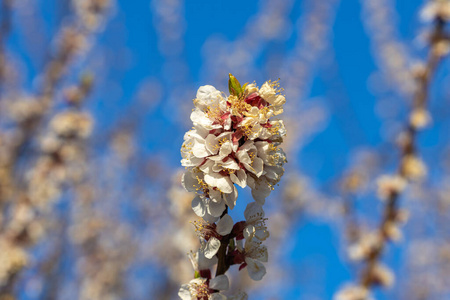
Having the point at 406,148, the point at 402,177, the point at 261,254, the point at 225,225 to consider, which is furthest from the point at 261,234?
the point at 406,148

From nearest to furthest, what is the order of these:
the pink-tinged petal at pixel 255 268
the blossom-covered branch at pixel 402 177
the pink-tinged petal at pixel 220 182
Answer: the pink-tinged petal at pixel 220 182
the pink-tinged petal at pixel 255 268
the blossom-covered branch at pixel 402 177

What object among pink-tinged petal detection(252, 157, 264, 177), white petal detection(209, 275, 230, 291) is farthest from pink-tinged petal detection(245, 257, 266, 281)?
pink-tinged petal detection(252, 157, 264, 177)

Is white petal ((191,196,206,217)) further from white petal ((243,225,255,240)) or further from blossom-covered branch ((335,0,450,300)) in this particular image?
blossom-covered branch ((335,0,450,300))

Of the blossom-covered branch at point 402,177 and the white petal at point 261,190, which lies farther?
the blossom-covered branch at point 402,177

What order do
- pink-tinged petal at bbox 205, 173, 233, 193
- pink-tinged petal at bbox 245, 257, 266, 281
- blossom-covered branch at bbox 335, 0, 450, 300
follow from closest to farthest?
pink-tinged petal at bbox 205, 173, 233, 193 < pink-tinged petal at bbox 245, 257, 266, 281 < blossom-covered branch at bbox 335, 0, 450, 300

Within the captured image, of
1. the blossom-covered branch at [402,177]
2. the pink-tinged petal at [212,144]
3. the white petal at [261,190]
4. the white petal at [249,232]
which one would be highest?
the blossom-covered branch at [402,177]

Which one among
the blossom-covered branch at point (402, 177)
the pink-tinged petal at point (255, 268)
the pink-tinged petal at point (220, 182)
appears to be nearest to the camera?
the pink-tinged petal at point (220, 182)

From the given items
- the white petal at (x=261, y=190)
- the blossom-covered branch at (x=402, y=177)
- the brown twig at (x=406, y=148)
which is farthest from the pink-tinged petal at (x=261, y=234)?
the brown twig at (x=406, y=148)

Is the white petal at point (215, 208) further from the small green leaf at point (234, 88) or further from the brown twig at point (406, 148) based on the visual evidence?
the brown twig at point (406, 148)

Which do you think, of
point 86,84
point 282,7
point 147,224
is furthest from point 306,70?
point 86,84
